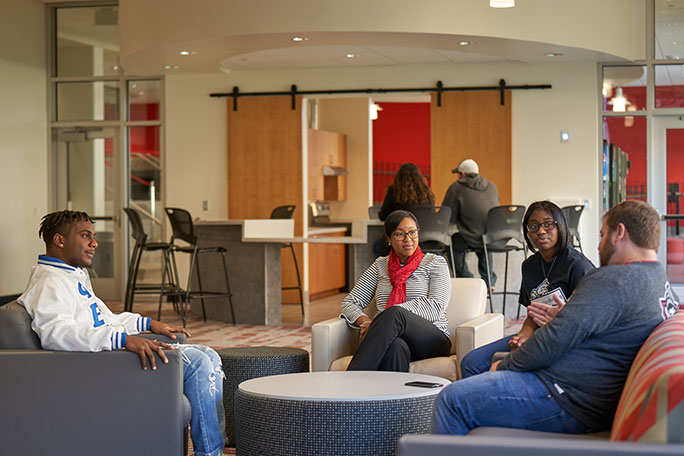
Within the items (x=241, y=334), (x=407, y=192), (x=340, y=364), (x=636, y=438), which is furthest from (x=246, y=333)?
(x=636, y=438)

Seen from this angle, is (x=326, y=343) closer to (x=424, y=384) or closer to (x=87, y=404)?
(x=424, y=384)

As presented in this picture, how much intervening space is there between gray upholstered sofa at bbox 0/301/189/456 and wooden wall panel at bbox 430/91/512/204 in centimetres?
710

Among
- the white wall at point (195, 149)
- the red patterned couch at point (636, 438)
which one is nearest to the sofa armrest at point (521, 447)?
the red patterned couch at point (636, 438)

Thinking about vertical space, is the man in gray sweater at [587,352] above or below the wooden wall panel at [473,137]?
below

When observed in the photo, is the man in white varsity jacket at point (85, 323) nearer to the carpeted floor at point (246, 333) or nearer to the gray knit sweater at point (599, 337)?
the gray knit sweater at point (599, 337)

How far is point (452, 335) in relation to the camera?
442 centimetres

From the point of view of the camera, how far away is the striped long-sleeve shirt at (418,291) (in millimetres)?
4273

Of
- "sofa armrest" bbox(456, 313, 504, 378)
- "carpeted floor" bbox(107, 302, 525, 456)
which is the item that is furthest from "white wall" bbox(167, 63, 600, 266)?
"sofa armrest" bbox(456, 313, 504, 378)

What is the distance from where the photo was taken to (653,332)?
242cm

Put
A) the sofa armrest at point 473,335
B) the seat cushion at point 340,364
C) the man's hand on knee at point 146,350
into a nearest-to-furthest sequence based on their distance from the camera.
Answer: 1. the man's hand on knee at point 146,350
2. the sofa armrest at point 473,335
3. the seat cushion at point 340,364

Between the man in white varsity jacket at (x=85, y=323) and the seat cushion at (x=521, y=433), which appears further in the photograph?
the man in white varsity jacket at (x=85, y=323)

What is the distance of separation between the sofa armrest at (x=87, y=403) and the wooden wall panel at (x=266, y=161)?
7084mm

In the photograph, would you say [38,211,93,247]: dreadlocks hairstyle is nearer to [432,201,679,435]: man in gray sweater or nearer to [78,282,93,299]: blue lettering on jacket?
[78,282,93,299]: blue lettering on jacket

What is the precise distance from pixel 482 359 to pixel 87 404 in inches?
62.5
